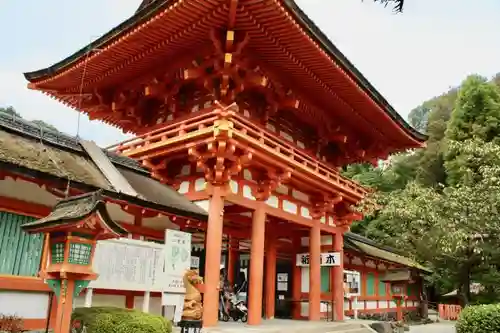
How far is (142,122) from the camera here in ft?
47.5

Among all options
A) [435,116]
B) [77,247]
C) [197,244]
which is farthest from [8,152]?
[435,116]

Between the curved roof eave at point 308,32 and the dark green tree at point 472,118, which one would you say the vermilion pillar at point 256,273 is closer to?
the curved roof eave at point 308,32

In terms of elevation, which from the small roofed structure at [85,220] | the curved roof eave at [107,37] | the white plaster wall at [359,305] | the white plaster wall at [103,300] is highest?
the curved roof eave at [107,37]

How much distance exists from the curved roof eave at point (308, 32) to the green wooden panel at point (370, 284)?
35.7 ft

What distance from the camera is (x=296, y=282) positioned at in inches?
679

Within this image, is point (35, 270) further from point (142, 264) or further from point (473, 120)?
point (473, 120)

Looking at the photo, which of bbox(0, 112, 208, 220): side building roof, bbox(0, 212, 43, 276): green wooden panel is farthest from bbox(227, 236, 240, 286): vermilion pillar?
bbox(0, 212, 43, 276): green wooden panel

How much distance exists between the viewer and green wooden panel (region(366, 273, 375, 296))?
Result: 2360cm

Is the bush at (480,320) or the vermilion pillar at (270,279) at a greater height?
the vermilion pillar at (270,279)

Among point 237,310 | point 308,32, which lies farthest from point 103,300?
point 308,32

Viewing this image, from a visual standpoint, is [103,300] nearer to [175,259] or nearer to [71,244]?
[175,259]

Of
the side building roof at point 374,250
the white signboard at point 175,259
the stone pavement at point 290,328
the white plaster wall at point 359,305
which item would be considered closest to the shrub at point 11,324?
the white signboard at point 175,259

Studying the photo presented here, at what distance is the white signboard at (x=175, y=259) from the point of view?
1079cm

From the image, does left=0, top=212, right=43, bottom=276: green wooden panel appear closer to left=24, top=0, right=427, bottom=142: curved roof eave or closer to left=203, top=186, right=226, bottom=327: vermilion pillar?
left=203, top=186, right=226, bottom=327: vermilion pillar
